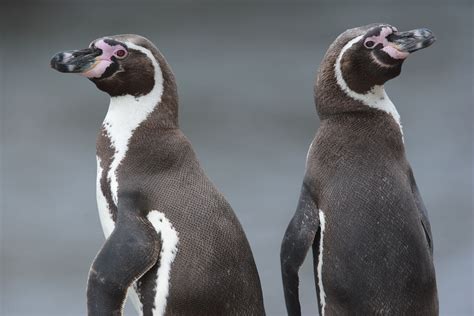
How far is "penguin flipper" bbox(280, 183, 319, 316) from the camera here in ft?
9.42

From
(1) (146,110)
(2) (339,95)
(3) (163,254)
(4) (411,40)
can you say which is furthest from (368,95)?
(3) (163,254)

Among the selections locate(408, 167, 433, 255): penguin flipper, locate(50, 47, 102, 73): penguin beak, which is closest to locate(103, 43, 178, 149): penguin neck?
locate(50, 47, 102, 73): penguin beak

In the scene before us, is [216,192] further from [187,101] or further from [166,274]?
[187,101]

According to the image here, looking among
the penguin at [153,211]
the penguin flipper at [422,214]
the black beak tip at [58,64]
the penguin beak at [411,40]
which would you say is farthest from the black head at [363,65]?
the black beak tip at [58,64]

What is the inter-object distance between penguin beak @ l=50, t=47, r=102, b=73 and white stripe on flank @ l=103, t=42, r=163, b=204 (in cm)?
12

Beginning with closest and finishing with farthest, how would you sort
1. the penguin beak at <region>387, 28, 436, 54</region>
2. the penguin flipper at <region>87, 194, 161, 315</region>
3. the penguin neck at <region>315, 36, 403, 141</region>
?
1. the penguin flipper at <region>87, 194, 161, 315</region>
2. the penguin beak at <region>387, 28, 436, 54</region>
3. the penguin neck at <region>315, 36, 403, 141</region>

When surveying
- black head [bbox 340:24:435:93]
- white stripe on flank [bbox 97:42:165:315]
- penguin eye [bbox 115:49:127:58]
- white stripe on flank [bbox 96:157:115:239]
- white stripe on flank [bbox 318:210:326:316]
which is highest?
penguin eye [bbox 115:49:127:58]

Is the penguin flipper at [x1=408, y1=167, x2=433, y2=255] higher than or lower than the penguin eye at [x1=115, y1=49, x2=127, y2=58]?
lower

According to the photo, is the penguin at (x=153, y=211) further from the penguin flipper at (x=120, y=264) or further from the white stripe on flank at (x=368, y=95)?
the white stripe on flank at (x=368, y=95)

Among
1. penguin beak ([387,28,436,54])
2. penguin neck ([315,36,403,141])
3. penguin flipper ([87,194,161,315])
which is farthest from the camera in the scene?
penguin neck ([315,36,403,141])

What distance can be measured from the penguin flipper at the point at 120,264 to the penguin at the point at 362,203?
1.15 feet

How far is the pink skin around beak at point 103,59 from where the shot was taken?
2.90 m

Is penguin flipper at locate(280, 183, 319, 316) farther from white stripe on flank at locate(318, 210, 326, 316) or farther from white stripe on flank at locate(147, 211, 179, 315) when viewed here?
white stripe on flank at locate(147, 211, 179, 315)

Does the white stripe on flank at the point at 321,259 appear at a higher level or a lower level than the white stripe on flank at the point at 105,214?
lower
